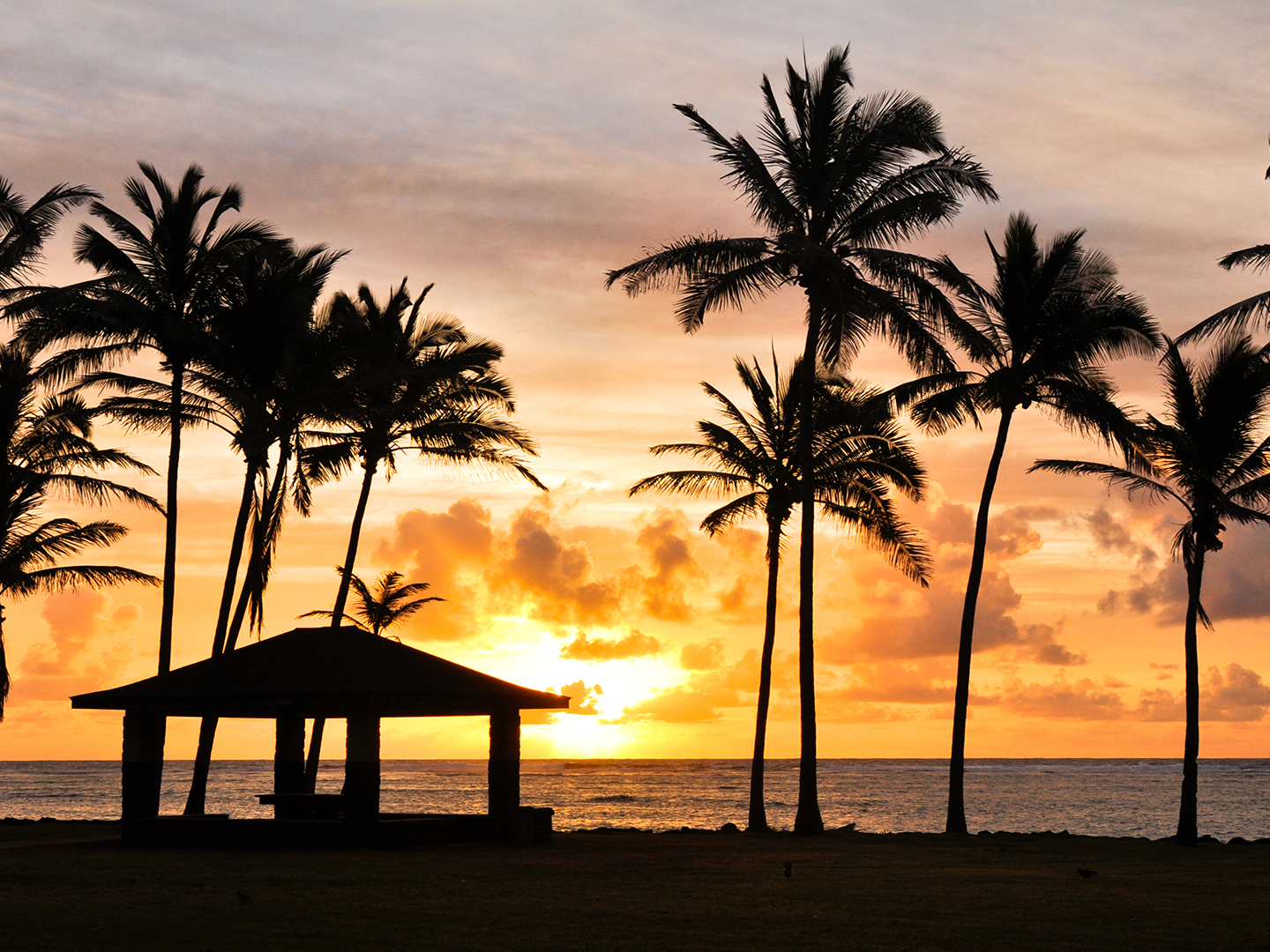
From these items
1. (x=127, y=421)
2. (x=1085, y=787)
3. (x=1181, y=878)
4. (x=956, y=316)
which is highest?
(x=956, y=316)

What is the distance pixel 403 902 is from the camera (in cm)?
1330

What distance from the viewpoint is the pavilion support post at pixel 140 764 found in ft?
68.6

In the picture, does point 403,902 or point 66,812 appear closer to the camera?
point 403,902

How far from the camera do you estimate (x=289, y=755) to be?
2442cm

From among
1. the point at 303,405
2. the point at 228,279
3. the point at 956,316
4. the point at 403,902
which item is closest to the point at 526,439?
the point at 303,405

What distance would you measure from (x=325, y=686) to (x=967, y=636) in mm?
13516

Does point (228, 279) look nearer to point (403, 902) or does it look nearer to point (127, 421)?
point (127, 421)

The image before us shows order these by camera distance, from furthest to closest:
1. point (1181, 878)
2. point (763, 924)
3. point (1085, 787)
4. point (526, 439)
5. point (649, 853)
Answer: point (1085, 787) → point (526, 439) → point (649, 853) → point (1181, 878) → point (763, 924)

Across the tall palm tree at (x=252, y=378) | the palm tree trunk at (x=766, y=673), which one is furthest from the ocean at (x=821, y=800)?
the tall palm tree at (x=252, y=378)

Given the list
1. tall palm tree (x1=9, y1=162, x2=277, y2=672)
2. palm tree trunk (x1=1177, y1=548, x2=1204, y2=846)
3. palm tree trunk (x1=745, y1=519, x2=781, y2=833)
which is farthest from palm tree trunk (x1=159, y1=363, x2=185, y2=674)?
palm tree trunk (x1=1177, y1=548, x2=1204, y2=846)

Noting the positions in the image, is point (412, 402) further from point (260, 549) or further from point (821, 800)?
point (821, 800)

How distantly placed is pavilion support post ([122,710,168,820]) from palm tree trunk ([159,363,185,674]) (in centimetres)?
501

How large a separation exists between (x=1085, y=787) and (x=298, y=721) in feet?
256

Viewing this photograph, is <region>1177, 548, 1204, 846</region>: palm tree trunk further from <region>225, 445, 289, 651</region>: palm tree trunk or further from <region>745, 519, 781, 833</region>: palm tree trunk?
<region>225, 445, 289, 651</region>: palm tree trunk
